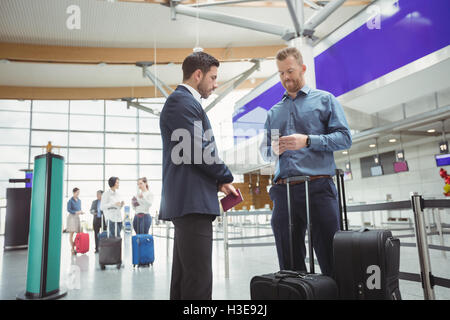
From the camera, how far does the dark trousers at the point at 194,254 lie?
1600mm

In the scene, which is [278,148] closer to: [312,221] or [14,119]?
[312,221]

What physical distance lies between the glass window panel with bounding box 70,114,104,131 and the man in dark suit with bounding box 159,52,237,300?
1950 cm

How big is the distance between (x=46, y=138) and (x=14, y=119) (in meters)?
1.81

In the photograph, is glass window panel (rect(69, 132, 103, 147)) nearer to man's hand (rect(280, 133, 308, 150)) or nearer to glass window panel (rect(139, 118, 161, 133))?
glass window panel (rect(139, 118, 161, 133))

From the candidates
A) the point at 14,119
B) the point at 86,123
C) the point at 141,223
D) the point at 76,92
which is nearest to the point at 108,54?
the point at 76,92

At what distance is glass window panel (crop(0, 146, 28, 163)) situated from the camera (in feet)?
57.9

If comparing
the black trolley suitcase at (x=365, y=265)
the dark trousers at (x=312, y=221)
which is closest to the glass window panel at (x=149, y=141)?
the dark trousers at (x=312, y=221)

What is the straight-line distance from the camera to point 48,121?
18828mm

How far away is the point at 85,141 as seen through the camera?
19.5 metres

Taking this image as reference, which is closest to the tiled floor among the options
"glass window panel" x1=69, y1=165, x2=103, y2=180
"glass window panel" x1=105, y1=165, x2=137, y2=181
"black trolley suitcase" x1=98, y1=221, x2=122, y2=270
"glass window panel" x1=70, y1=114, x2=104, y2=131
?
"black trolley suitcase" x1=98, y1=221, x2=122, y2=270

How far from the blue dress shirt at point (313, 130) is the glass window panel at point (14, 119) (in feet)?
64.2

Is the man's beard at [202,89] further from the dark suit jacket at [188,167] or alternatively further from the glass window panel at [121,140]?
the glass window panel at [121,140]
